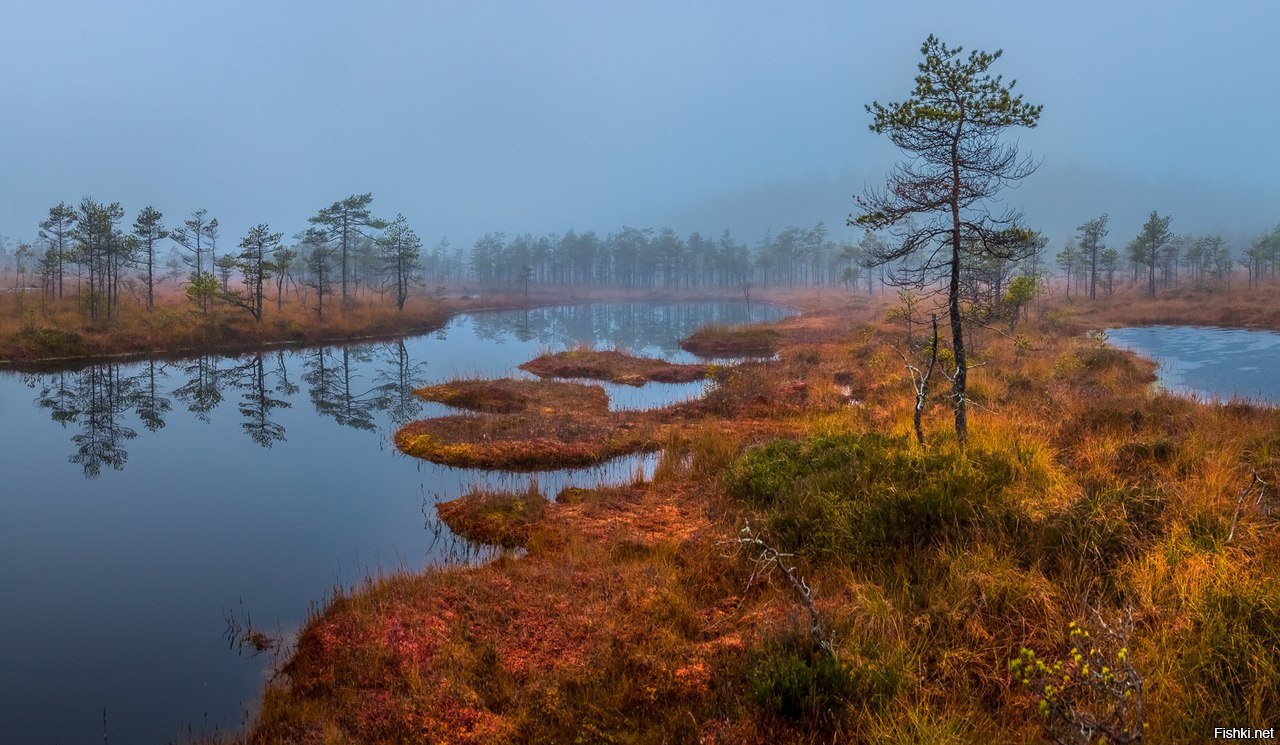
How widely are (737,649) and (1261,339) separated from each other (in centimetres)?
4798

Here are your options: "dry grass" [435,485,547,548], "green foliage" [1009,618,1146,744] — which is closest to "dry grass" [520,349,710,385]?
"dry grass" [435,485,547,548]

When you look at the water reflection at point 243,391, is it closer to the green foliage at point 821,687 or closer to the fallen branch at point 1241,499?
the green foliage at point 821,687

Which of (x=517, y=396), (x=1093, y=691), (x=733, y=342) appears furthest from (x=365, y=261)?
(x=1093, y=691)

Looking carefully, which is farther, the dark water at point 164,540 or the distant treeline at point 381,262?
the distant treeline at point 381,262

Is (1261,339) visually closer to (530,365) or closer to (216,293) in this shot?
(530,365)

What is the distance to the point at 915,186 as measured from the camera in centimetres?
1187

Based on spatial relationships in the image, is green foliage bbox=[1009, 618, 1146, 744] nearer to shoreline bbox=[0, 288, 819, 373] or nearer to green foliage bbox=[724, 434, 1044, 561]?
green foliage bbox=[724, 434, 1044, 561]

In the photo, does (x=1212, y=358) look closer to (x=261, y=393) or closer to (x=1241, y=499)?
(x=1241, y=499)

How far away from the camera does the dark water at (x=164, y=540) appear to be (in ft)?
23.0

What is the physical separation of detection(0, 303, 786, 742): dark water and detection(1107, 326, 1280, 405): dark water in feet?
64.4

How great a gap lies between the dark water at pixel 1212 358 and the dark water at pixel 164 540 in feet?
64.4

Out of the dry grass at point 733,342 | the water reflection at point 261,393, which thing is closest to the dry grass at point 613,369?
the dry grass at point 733,342

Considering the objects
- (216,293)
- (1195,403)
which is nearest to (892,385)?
(1195,403)

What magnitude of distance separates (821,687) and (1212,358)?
36486 mm
